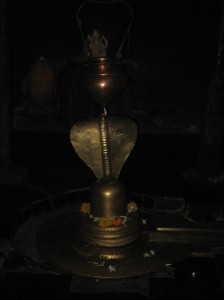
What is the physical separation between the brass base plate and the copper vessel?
2.54ft

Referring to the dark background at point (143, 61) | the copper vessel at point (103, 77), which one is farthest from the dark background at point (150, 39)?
the copper vessel at point (103, 77)

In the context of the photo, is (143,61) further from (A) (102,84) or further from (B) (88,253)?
(B) (88,253)

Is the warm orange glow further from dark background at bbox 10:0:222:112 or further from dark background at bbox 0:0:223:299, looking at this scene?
dark background at bbox 10:0:222:112

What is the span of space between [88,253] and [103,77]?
2.85ft

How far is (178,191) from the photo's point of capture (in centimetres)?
395

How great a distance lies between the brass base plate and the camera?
1922 mm

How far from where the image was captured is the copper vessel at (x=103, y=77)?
6.32 ft

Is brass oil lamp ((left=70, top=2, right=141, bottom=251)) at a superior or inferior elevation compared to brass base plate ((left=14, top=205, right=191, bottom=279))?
superior

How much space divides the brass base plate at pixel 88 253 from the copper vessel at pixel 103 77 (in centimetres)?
77

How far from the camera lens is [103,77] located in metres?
1.92

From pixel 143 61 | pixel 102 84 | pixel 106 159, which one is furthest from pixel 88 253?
pixel 143 61

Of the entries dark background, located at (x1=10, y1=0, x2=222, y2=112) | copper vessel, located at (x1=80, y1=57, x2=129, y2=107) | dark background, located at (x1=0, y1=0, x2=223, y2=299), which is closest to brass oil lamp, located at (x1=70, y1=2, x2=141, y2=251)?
copper vessel, located at (x1=80, y1=57, x2=129, y2=107)

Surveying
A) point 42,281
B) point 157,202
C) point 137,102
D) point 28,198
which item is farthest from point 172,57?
point 42,281

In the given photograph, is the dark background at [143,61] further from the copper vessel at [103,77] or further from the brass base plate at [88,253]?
the copper vessel at [103,77]
